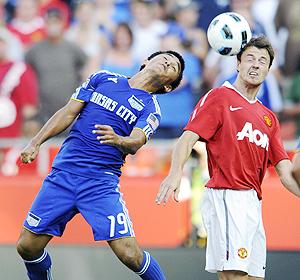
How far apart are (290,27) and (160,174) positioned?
318 cm

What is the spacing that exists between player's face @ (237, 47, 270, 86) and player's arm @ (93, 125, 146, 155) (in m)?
0.84

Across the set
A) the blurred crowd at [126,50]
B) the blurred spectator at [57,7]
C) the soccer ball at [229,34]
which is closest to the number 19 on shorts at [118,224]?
the soccer ball at [229,34]

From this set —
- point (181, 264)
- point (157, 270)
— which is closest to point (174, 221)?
point (181, 264)

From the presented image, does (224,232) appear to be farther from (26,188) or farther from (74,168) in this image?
(26,188)

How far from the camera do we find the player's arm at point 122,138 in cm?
632

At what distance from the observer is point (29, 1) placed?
491 inches

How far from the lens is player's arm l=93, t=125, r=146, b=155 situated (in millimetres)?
6324

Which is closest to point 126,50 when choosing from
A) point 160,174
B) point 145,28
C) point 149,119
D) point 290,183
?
point 145,28

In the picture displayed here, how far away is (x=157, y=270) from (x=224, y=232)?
0.94 m

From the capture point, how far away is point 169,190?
18.2 ft

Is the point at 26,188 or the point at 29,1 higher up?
the point at 29,1

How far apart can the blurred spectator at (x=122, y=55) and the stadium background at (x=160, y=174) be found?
0.25ft

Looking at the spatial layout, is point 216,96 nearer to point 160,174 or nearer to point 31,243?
point 31,243

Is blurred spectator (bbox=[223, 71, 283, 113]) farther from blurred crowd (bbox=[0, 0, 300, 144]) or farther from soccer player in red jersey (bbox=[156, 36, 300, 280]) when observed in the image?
soccer player in red jersey (bbox=[156, 36, 300, 280])
